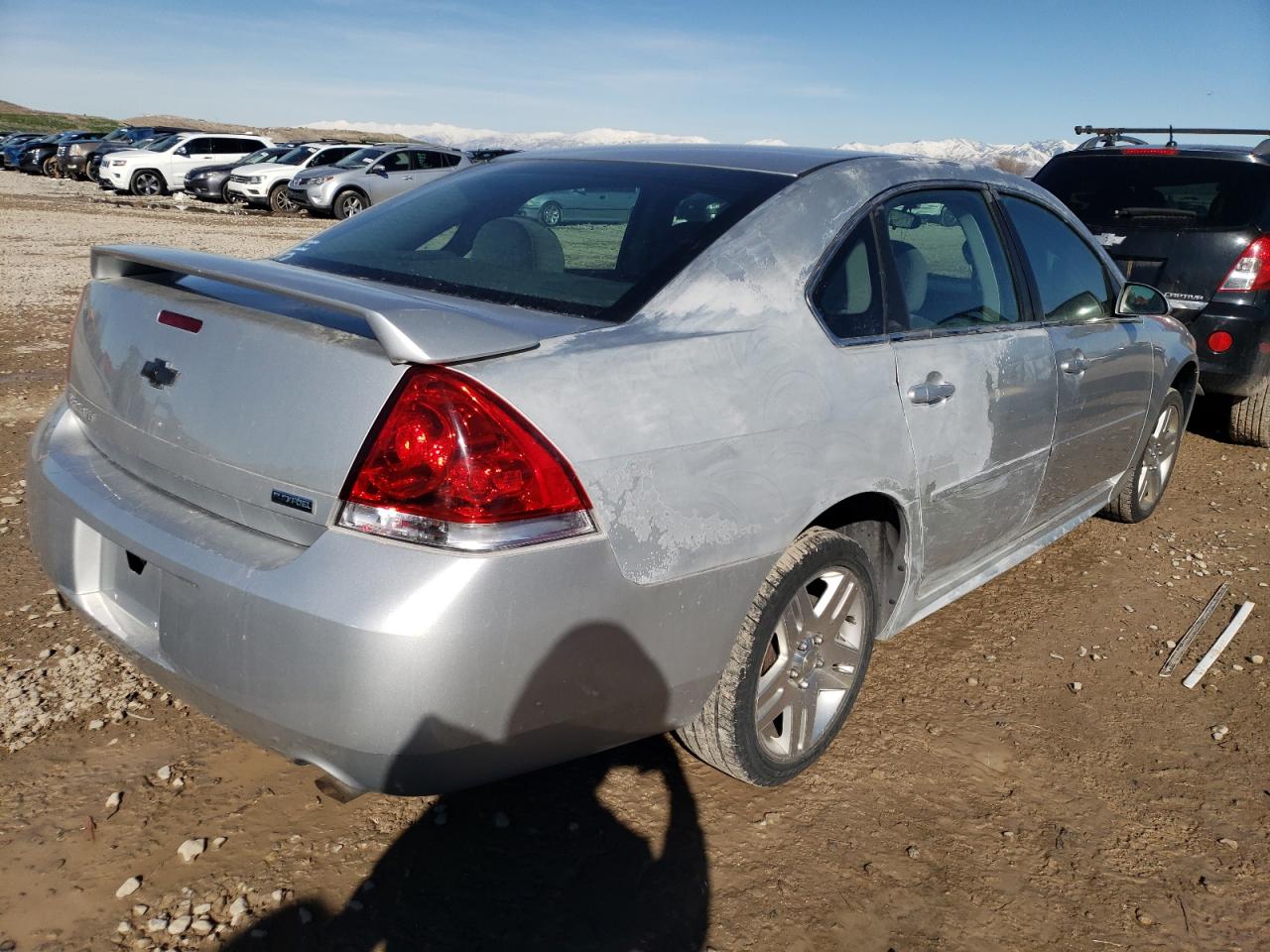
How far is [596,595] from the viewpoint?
6.43 feet

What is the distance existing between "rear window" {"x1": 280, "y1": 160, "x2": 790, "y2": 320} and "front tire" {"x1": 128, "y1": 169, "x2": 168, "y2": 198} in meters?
25.9

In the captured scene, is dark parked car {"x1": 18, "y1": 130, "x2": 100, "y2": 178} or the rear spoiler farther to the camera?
dark parked car {"x1": 18, "y1": 130, "x2": 100, "y2": 178}

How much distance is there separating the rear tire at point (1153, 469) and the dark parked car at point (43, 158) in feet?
120

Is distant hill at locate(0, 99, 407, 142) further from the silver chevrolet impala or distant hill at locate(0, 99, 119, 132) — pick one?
the silver chevrolet impala

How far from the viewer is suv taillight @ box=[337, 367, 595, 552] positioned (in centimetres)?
185

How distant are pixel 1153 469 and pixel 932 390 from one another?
273cm

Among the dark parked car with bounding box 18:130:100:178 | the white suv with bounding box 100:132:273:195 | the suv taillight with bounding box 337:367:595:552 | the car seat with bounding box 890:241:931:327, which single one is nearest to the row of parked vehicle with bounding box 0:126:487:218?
the white suv with bounding box 100:132:273:195

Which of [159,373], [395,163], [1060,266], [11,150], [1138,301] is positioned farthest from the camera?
[11,150]

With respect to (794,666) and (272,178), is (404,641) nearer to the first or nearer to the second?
(794,666)

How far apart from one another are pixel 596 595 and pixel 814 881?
968mm

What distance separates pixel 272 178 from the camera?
76.2ft

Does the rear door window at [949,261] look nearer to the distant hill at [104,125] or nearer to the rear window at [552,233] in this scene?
the rear window at [552,233]

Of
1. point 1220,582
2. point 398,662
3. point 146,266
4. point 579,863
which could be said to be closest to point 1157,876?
point 579,863

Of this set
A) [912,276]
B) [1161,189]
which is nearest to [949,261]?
[912,276]
